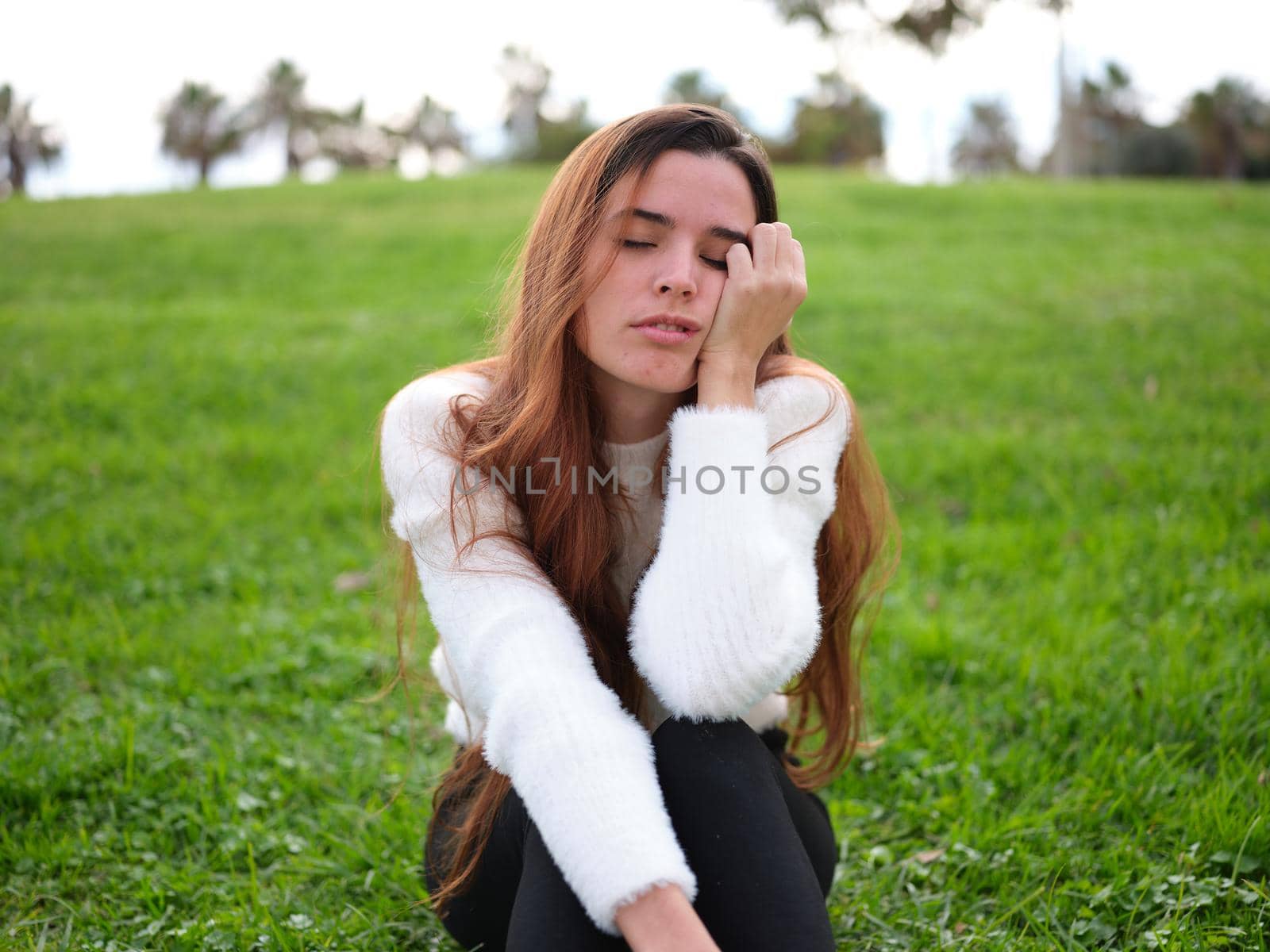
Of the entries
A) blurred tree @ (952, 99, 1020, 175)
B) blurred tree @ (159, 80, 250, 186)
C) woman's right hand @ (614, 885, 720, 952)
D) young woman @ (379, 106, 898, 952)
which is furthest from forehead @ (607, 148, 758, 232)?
blurred tree @ (952, 99, 1020, 175)

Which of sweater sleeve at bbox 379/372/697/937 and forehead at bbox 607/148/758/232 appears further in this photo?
forehead at bbox 607/148/758/232

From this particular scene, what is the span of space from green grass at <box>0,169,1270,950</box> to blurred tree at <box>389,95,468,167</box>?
43.5 meters

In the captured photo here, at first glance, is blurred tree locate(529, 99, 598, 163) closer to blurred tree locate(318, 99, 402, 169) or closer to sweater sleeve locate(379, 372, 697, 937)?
blurred tree locate(318, 99, 402, 169)

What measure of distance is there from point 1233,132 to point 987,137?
2475 cm

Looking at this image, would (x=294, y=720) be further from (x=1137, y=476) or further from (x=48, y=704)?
(x=1137, y=476)

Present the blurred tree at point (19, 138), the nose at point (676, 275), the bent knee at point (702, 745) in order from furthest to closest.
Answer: the blurred tree at point (19, 138) < the nose at point (676, 275) < the bent knee at point (702, 745)

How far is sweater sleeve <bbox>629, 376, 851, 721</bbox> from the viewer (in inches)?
70.0

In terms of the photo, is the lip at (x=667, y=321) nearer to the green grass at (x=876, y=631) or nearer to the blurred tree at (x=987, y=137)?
the green grass at (x=876, y=631)

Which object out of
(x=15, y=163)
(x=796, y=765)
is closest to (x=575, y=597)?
(x=796, y=765)

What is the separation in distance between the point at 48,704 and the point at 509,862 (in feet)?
6.73

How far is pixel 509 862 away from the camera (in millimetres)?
1865

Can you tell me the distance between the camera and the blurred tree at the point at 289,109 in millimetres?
45750

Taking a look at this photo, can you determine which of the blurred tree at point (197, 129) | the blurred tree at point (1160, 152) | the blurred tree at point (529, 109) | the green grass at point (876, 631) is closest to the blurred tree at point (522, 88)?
the blurred tree at point (529, 109)

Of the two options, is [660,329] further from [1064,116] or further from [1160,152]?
[1160,152]
